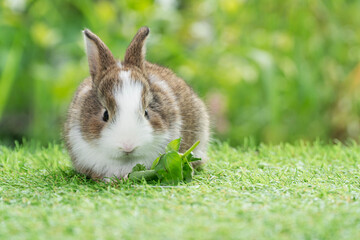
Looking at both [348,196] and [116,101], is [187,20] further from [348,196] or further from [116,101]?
[348,196]

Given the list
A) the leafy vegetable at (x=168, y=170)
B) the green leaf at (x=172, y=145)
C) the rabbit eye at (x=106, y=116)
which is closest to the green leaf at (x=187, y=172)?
the leafy vegetable at (x=168, y=170)

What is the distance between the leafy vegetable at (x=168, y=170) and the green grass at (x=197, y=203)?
0.28 feet

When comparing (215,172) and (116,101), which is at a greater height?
(116,101)

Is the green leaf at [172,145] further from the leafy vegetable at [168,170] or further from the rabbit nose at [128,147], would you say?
the rabbit nose at [128,147]

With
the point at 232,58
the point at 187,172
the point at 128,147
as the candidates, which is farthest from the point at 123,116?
the point at 232,58

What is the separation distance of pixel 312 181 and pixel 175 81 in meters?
1.19

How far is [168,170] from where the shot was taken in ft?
9.86

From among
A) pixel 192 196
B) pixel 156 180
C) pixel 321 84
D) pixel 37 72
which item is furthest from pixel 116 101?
pixel 321 84

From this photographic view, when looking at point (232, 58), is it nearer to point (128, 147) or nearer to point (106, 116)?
point (106, 116)

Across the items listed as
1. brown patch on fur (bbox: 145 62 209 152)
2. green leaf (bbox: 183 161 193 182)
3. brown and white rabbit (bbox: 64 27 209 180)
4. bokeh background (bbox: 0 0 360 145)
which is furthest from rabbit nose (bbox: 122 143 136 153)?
bokeh background (bbox: 0 0 360 145)

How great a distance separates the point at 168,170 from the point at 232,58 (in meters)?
3.61

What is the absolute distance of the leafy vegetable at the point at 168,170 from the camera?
300cm

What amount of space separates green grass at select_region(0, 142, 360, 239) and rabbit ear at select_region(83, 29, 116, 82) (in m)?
0.69

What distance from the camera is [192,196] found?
2641mm
